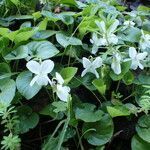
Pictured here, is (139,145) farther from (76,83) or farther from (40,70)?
(40,70)

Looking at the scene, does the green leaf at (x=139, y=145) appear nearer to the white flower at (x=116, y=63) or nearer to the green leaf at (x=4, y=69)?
the white flower at (x=116, y=63)

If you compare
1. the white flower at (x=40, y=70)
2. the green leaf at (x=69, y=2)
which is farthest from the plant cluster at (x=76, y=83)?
the green leaf at (x=69, y=2)

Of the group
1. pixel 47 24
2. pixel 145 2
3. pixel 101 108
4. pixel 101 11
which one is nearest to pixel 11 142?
pixel 101 108

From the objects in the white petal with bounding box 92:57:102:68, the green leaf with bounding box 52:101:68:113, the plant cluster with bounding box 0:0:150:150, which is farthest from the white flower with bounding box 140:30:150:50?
the green leaf with bounding box 52:101:68:113

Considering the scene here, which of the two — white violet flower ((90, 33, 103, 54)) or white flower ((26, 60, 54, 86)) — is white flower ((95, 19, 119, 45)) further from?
white flower ((26, 60, 54, 86))

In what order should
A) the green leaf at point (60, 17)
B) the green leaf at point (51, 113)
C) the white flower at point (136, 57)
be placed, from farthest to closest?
the green leaf at point (60, 17), the white flower at point (136, 57), the green leaf at point (51, 113)
